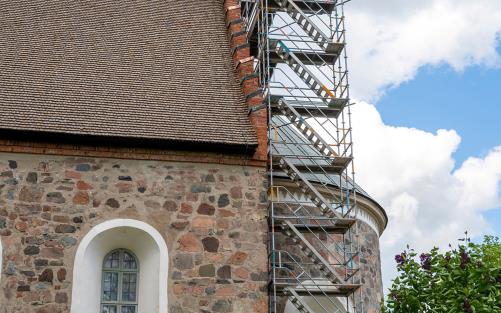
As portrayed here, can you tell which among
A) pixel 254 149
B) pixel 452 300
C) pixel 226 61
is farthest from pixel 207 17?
pixel 452 300

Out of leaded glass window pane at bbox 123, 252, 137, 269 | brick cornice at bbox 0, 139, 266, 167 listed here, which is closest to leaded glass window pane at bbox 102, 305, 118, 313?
leaded glass window pane at bbox 123, 252, 137, 269

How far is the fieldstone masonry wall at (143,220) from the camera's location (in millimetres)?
13977

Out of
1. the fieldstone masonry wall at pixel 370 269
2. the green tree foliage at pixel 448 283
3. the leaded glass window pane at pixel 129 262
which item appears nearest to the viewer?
the green tree foliage at pixel 448 283

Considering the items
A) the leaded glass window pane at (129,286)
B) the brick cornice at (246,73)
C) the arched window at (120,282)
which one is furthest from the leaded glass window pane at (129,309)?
the brick cornice at (246,73)

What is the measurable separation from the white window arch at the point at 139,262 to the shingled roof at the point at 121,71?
5.94 feet

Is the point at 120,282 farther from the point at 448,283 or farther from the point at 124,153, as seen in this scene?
the point at 448,283

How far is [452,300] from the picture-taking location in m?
12.6

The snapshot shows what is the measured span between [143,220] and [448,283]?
559 centimetres

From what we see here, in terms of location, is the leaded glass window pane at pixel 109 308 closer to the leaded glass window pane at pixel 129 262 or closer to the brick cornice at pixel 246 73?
the leaded glass window pane at pixel 129 262

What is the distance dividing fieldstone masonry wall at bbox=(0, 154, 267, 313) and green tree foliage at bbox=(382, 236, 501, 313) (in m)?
2.59

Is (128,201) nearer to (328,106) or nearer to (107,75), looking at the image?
(107,75)

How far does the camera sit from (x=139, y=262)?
1494cm

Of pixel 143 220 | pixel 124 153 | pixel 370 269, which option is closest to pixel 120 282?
pixel 143 220

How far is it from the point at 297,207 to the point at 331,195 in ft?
3.32
